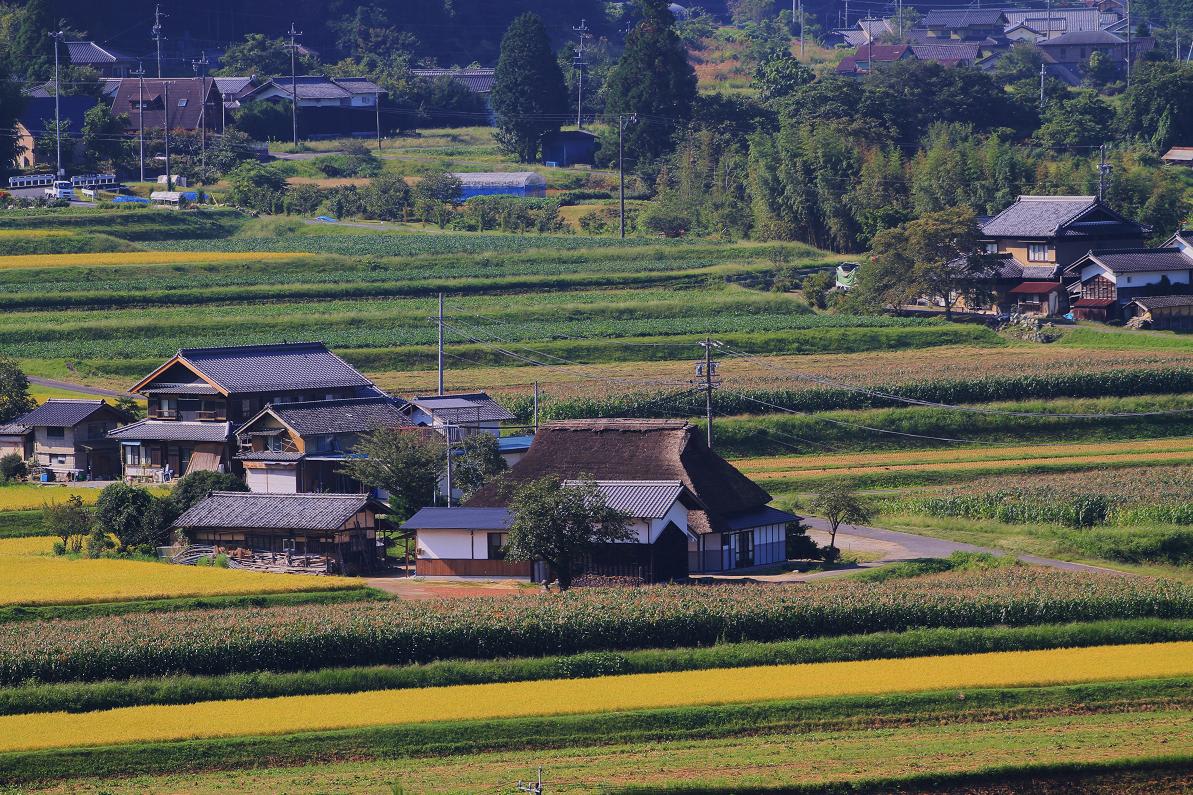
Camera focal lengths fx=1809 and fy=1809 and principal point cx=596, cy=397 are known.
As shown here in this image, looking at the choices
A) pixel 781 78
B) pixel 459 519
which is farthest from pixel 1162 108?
pixel 459 519

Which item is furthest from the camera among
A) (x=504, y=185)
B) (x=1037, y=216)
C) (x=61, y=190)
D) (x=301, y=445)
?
(x=504, y=185)

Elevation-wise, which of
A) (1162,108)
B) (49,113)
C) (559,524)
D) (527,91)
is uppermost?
(527,91)

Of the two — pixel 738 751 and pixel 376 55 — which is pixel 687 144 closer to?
pixel 376 55

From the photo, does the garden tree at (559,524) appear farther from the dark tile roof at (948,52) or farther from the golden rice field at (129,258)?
the dark tile roof at (948,52)

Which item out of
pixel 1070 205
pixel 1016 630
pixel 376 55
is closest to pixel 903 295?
pixel 1070 205

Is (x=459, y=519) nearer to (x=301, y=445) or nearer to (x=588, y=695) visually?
(x=301, y=445)

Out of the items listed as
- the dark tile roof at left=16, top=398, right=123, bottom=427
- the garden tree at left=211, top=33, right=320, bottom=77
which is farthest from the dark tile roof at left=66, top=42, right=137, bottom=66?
the dark tile roof at left=16, top=398, right=123, bottom=427
